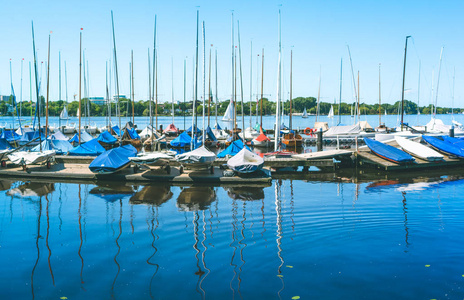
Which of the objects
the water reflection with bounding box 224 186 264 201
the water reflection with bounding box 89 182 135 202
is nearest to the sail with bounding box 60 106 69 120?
the water reflection with bounding box 89 182 135 202

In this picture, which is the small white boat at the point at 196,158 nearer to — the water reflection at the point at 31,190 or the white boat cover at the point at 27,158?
the water reflection at the point at 31,190

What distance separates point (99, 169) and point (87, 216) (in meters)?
7.14

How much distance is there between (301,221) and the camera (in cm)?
1493

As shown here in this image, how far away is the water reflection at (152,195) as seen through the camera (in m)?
18.6

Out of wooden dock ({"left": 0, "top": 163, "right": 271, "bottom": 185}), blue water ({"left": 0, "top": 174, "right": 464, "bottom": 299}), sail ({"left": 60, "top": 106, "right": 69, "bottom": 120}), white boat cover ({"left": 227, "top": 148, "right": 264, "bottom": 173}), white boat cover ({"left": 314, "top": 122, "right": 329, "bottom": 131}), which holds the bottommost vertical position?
blue water ({"left": 0, "top": 174, "right": 464, "bottom": 299})

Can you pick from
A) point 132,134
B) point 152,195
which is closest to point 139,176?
point 152,195

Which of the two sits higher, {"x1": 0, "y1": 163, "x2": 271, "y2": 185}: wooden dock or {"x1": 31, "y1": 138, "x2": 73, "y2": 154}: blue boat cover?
{"x1": 31, "y1": 138, "x2": 73, "y2": 154}: blue boat cover

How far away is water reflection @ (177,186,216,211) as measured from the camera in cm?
1750

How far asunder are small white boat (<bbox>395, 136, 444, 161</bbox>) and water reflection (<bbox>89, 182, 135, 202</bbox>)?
67.6 ft

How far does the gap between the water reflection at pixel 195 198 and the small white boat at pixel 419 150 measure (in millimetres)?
16646

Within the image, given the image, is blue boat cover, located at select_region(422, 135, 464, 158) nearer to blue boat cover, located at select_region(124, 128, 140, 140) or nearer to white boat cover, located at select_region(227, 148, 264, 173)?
white boat cover, located at select_region(227, 148, 264, 173)

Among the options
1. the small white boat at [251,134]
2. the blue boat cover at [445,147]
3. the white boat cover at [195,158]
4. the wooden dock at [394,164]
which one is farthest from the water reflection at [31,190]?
the small white boat at [251,134]

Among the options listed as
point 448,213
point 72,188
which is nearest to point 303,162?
point 448,213

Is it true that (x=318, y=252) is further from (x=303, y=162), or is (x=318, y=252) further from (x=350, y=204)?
(x=303, y=162)
